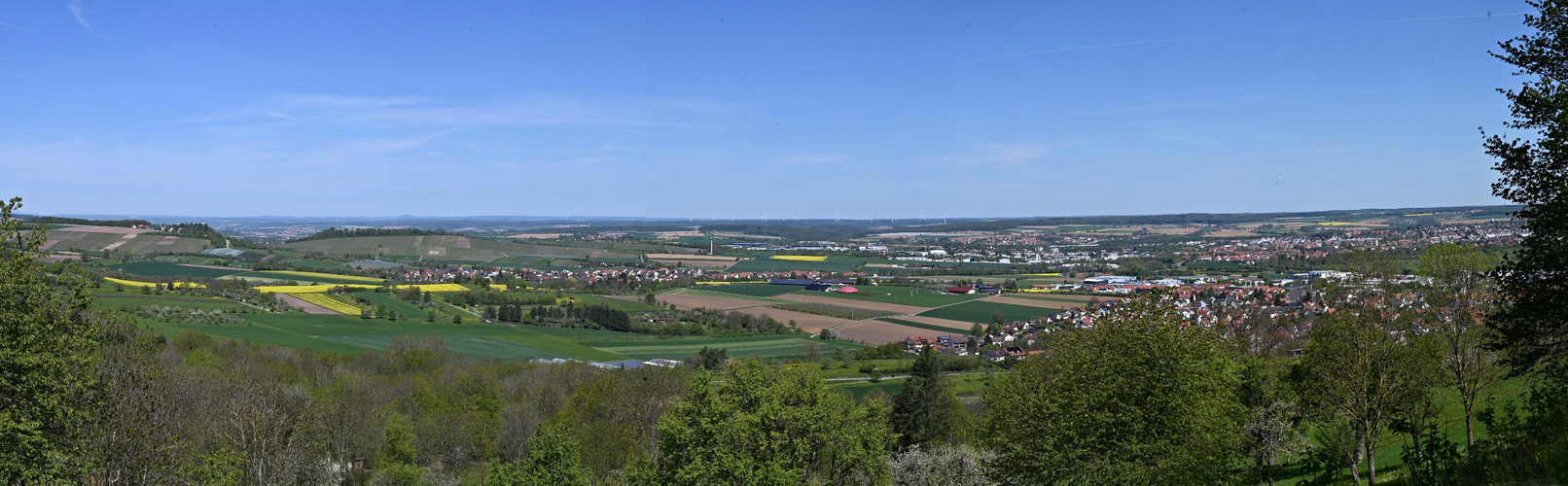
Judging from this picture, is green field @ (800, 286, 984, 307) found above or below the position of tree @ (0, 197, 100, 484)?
below

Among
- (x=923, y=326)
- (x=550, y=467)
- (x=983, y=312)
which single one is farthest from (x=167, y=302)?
(x=983, y=312)

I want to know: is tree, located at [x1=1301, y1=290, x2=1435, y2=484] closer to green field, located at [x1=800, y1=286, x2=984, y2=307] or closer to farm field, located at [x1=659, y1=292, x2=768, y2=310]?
green field, located at [x1=800, y1=286, x2=984, y2=307]

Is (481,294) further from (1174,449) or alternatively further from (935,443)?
(1174,449)

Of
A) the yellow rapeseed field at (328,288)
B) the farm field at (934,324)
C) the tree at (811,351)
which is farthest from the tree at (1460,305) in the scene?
the yellow rapeseed field at (328,288)

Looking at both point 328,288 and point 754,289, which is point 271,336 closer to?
point 328,288

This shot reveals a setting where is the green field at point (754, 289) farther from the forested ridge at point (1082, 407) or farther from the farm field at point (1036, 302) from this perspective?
the forested ridge at point (1082, 407)

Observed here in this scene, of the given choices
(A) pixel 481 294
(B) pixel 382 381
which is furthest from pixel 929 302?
(B) pixel 382 381

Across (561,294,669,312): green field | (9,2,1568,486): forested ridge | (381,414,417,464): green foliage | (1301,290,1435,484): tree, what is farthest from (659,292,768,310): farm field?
(1301,290,1435,484): tree
